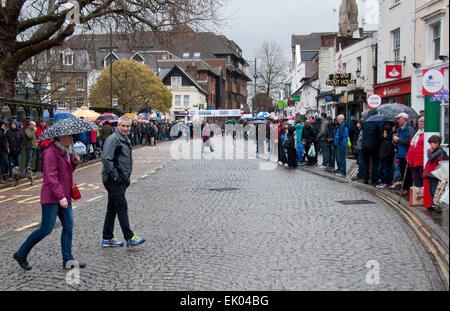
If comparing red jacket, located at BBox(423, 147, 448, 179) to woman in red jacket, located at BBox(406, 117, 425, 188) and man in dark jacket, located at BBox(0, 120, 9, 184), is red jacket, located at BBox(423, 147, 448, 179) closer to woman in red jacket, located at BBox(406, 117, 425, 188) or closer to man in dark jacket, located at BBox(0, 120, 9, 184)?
woman in red jacket, located at BBox(406, 117, 425, 188)

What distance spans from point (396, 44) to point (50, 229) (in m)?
23.2

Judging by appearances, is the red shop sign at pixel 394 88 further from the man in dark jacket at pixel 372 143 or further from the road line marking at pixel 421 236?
the road line marking at pixel 421 236

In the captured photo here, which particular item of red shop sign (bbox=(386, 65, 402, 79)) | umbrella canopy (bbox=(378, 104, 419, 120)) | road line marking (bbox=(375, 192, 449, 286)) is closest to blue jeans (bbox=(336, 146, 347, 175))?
umbrella canopy (bbox=(378, 104, 419, 120))

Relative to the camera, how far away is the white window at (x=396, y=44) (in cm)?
2590

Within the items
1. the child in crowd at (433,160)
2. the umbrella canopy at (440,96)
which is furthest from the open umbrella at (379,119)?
the umbrella canopy at (440,96)

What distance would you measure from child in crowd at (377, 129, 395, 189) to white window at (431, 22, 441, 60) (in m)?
9.74

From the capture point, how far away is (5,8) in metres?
20.3

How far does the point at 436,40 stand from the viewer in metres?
21.9

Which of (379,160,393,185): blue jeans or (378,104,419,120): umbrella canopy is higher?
(378,104,419,120): umbrella canopy

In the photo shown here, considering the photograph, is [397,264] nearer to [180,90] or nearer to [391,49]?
[391,49]

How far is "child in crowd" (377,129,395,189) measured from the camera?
44.0 ft

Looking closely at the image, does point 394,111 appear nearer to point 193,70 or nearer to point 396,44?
point 396,44

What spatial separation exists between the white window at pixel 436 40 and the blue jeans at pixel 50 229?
61.7ft

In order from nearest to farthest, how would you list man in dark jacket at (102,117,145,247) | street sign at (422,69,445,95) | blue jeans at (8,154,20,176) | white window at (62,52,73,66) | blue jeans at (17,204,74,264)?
1. blue jeans at (17,204,74,264)
2. man in dark jacket at (102,117,145,247)
3. street sign at (422,69,445,95)
4. blue jeans at (8,154,20,176)
5. white window at (62,52,73,66)
